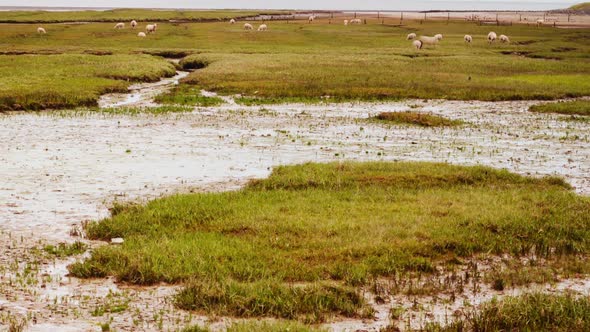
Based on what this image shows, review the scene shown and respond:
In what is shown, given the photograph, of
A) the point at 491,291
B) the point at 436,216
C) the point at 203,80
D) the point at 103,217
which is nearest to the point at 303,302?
the point at 491,291

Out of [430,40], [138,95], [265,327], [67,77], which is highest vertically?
[430,40]

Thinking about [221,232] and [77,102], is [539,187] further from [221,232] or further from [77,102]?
[77,102]

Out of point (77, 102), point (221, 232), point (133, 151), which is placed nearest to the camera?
point (221, 232)

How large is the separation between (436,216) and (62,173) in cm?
1174

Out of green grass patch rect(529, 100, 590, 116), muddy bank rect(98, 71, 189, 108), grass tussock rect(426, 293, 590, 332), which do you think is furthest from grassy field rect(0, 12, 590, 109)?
grass tussock rect(426, 293, 590, 332)

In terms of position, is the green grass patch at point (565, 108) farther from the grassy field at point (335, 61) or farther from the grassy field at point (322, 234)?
the grassy field at point (322, 234)

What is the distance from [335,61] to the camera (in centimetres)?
5700

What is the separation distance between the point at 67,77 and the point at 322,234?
1314 inches

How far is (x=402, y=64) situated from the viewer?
184 feet

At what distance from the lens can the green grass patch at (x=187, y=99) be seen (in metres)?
36.8

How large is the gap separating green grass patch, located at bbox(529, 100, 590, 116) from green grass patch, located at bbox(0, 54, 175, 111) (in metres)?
24.2

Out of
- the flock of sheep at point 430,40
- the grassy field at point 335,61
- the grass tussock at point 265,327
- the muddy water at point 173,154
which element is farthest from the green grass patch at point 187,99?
the flock of sheep at point 430,40

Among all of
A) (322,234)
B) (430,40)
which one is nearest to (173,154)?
(322,234)

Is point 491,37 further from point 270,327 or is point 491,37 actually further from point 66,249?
point 270,327
